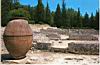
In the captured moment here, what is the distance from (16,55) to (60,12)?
121ft

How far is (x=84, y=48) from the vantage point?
1164 centimetres

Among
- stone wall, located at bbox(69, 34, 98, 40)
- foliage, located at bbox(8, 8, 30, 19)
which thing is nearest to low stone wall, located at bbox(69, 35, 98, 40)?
stone wall, located at bbox(69, 34, 98, 40)

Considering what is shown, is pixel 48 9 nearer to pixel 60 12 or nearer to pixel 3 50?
pixel 60 12

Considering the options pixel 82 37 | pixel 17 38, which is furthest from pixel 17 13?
pixel 82 37

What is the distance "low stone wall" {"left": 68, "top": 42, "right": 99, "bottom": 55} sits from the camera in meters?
11.3

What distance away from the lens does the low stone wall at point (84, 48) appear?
37.2 ft

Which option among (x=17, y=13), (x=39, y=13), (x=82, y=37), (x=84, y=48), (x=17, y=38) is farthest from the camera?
(x=39, y=13)

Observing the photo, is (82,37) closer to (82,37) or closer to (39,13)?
(82,37)

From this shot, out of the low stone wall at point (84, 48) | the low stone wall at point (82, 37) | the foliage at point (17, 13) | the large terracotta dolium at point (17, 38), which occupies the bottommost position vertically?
the low stone wall at point (82, 37)

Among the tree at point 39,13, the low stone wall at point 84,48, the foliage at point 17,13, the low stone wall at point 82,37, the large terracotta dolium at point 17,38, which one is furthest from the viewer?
the tree at point 39,13

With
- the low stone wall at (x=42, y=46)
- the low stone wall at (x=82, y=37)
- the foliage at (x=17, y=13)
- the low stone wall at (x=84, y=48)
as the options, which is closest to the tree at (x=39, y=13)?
the foliage at (x=17, y=13)

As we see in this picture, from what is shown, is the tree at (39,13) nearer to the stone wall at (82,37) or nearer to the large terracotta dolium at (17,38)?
the stone wall at (82,37)

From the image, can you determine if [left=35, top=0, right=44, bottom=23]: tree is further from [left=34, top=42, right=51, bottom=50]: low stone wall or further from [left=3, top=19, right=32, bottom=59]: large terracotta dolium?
[left=3, top=19, right=32, bottom=59]: large terracotta dolium

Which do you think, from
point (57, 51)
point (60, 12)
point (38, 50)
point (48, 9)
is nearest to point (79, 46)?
point (57, 51)
